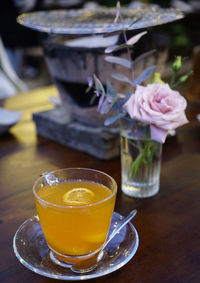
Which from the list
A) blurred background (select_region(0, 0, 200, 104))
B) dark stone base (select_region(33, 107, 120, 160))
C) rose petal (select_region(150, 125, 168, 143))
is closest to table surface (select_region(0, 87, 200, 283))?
dark stone base (select_region(33, 107, 120, 160))

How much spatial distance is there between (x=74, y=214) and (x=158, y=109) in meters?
0.23

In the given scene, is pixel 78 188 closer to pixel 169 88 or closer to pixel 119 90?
pixel 169 88

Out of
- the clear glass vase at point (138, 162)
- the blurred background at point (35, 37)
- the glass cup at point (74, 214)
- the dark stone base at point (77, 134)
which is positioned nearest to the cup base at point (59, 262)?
the glass cup at point (74, 214)

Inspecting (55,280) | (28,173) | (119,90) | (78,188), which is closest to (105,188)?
(78,188)

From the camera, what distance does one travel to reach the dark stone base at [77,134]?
0.85 m

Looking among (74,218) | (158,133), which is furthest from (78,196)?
(158,133)

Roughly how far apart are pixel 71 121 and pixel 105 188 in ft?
1.51

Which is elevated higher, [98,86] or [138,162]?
[98,86]

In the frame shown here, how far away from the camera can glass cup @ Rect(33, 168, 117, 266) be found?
18.7 inches

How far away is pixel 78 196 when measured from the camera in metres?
0.52

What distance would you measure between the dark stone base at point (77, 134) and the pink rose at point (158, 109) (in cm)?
25

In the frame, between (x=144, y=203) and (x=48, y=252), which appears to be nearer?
(x=48, y=252)

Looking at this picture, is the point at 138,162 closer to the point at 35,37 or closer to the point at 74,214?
the point at 74,214

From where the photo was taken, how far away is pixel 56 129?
0.96 meters
